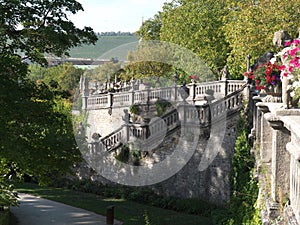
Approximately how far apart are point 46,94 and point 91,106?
16.2 metres

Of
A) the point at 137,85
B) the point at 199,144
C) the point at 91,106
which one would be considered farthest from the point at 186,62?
the point at 199,144

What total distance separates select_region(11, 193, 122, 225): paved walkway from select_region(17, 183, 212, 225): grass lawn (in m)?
0.53

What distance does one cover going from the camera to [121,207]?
19344 millimetres

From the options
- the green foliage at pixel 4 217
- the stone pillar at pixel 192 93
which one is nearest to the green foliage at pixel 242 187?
the green foliage at pixel 4 217

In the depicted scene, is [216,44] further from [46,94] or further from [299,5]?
[46,94]

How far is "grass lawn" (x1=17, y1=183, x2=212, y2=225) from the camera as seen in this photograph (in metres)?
16.9

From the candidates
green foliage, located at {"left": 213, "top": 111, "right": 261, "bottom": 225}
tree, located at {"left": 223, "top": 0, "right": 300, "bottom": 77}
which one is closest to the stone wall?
green foliage, located at {"left": 213, "top": 111, "right": 261, "bottom": 225}

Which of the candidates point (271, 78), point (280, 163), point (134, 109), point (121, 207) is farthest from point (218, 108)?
point (280, 163)

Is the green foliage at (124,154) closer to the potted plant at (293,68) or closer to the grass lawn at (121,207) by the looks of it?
the grass lawn at (121,207)

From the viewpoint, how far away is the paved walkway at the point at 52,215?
56.1 feet

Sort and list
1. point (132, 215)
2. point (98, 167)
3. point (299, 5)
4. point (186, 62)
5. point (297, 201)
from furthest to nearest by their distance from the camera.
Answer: point (186, 62) < point (299, 5) < point (98, 167) < point (132, 215) < point (297, 201)

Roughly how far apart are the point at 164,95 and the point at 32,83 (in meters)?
11.1

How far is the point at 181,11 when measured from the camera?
36188 millimetres

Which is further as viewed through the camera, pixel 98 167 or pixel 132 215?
pixel 98 167
